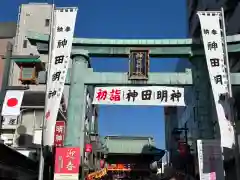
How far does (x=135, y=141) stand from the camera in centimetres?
4572

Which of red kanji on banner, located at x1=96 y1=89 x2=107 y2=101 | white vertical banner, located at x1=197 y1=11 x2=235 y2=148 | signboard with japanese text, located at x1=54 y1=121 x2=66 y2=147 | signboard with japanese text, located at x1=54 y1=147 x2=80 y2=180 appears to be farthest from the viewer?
signboard with japanese text, located at x1=54 y1=121 x2=66 y2=147

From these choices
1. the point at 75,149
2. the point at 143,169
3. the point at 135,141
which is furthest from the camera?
→ the point at 135,141

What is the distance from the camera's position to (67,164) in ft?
46.5

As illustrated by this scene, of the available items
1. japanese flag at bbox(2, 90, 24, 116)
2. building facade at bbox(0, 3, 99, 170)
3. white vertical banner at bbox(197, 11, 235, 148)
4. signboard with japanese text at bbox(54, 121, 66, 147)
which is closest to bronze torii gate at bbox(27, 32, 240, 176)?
building facade at bbox(0, 3, 99, 170)

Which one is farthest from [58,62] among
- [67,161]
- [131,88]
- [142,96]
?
[67,161]

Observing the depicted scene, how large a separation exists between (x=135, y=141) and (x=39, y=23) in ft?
68.0

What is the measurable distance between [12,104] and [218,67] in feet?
29.3

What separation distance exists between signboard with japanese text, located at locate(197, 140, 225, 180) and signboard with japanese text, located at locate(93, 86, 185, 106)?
89.6 inches

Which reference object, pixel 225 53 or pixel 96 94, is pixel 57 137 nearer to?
pixel 96 94

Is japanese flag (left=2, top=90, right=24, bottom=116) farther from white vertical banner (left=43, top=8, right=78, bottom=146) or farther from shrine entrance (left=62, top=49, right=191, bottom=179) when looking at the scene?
shrine entrance (left=62, top=49, right=191, bottom=179)

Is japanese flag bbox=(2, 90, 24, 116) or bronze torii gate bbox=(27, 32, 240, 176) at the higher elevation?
bronze torii gate bbox=(27, 32, 240, 176)

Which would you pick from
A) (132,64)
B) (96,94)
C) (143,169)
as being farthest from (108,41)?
(143,169)

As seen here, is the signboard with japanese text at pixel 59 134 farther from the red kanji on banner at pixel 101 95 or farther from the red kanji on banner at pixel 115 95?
the red kanji on banner at pixel 115 95

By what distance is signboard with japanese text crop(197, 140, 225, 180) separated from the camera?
45.5ft
